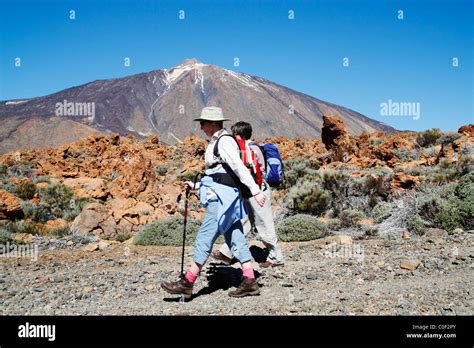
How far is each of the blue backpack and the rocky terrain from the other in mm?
1060

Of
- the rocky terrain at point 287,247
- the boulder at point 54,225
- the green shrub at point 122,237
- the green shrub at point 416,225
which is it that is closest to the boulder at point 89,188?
the rocky terrain at point 287,247

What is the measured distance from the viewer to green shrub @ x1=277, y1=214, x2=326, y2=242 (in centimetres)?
770

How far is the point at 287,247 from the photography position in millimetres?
7191

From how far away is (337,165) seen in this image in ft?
50.0

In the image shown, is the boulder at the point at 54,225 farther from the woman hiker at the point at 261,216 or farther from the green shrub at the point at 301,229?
the woman hiker at the point at 261,216

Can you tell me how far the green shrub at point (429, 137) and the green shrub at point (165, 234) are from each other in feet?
45.6

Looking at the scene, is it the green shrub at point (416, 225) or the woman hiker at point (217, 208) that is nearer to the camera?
the woman hiker at point (217, 208)

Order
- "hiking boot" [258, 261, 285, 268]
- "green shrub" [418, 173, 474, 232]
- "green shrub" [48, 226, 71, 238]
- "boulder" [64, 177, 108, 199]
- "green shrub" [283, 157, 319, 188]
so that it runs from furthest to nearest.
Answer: "green shrub" [283, 157, 319, 188], "boulder" [64, 177, 108, 199], "green shrub" [48, 226, 71, 238], "green shrub" [418, 173, 474, 232], "hiking boot" [258, 261, 285, 268]

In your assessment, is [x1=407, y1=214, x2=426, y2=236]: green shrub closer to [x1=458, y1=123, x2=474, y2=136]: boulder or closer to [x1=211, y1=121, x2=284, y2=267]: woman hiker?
[x1=211, y1=121, x2=284, y2=267]: woman hiker

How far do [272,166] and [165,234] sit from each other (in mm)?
2859

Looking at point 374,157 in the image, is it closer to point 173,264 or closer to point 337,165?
point 337,165

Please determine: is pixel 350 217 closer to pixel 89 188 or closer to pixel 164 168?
pixel 89 188

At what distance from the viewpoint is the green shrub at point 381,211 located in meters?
8.60

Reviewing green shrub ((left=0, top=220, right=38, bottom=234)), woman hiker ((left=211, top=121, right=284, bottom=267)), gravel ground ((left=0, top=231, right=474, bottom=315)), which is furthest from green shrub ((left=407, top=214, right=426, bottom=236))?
green shrub ((left=0, top=220, right=38, bottom=234))
